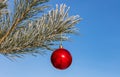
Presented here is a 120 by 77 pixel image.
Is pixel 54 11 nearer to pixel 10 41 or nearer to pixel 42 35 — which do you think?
pixel 42 35

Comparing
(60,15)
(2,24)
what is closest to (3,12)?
(2,24)

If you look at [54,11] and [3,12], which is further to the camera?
[54,11]

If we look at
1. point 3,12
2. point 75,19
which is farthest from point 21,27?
point 75,19

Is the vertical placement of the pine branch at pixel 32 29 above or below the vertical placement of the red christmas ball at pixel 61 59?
above

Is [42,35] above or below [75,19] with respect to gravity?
below

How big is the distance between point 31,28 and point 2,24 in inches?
20.4

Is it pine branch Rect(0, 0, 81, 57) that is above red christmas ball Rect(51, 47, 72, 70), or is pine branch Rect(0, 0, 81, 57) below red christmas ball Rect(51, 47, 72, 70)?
above

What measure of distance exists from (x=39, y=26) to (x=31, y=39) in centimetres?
25

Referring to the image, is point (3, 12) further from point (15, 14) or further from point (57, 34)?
point (57, 34)

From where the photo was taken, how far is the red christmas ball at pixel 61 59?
4.62 meters

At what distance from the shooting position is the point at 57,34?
16.7ft

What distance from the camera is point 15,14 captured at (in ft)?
16.8

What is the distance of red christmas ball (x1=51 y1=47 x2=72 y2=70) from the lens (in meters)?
4.62

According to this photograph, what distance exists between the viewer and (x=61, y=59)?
4633 mm
